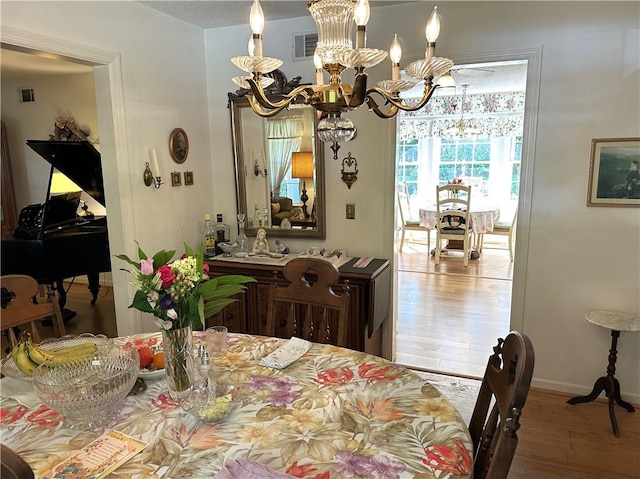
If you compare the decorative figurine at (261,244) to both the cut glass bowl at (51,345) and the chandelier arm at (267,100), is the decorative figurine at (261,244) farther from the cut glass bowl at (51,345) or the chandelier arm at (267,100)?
the chandelier arm at (267,100)

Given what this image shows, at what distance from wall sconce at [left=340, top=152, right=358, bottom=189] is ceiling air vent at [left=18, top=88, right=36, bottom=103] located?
399cm

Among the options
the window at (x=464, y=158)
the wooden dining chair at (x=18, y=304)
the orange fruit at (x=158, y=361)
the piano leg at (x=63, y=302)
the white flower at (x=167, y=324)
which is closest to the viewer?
the white flower at (x=167, y=324)

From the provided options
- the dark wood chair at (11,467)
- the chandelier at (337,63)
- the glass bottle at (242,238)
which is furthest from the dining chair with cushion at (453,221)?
the dark wood chair at (11,467)

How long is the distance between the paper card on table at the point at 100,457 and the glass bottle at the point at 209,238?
2.22 meters

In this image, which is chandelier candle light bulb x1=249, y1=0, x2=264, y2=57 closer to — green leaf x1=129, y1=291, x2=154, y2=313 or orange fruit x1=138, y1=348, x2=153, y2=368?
green leaf x1=129, y1=291, x2=154, y2=313

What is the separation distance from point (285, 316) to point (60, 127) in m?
3.60

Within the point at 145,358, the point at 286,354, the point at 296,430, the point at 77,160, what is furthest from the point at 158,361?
the point at 77,160

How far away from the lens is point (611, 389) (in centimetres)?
258

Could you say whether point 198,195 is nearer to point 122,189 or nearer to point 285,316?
point 122,189

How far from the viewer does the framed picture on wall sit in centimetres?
253

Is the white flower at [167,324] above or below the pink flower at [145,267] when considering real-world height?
below

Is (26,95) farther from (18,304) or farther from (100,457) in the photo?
(100,457)

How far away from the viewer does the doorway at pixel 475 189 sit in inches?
142

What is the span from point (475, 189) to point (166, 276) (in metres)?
7.45
